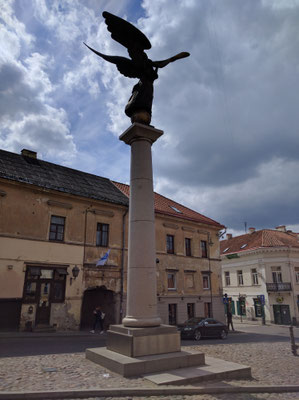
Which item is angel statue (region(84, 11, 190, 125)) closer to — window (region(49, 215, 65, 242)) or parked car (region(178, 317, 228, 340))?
window (region(49, 215, 65, 242))

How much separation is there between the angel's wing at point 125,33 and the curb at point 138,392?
32.0ft

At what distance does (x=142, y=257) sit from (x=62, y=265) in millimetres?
11960

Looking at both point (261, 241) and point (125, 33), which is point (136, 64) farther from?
point (261, 241)

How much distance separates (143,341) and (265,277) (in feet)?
103

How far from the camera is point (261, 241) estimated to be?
124 feet

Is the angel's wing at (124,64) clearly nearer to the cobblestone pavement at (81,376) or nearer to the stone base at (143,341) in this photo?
the stone base at (143,341)

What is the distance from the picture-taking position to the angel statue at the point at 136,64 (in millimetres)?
10070

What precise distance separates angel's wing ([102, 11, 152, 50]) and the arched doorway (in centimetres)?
1541

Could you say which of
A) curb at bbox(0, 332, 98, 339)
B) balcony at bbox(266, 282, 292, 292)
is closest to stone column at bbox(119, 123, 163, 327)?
curb at bbox(0, 332, 98, 339)

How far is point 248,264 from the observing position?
38188 millimetres

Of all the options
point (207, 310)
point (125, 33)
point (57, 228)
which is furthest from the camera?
point (207, 310)

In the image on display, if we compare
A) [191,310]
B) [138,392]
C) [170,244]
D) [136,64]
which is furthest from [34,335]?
[136,64]

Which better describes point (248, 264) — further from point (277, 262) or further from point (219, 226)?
point (219, 226)

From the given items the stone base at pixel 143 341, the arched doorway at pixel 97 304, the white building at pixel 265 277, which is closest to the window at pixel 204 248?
the arched doorway at pixel 97 304
